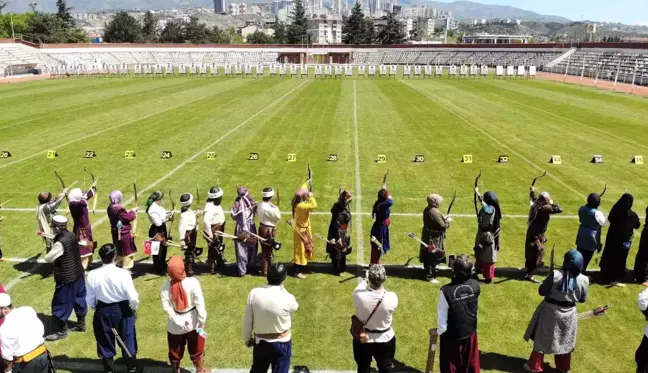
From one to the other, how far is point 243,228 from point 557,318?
5716 mm

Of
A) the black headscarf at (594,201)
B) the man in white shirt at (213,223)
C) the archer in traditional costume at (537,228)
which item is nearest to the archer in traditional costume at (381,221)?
the archer in traditional costume at (537,228)

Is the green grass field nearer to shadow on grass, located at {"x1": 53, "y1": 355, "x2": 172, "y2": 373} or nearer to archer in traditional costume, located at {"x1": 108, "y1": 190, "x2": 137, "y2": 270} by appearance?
shadow on grass, located at {"x1": 53, "y1": 355, "x2": 172, "y2": 373}

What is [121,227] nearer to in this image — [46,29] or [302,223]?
[302,223]

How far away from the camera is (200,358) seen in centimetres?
666

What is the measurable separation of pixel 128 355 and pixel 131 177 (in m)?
10.9

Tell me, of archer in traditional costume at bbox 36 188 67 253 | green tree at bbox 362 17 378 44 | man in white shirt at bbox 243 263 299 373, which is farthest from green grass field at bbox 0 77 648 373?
green tree at bbox 362 17 378 44

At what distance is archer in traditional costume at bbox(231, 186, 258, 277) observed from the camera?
9680mm

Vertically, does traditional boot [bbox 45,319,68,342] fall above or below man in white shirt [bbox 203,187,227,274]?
below

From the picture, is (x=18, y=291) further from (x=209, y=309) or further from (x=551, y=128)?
(x=551, y=128)

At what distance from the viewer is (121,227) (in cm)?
945

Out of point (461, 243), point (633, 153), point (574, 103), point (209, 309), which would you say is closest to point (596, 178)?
point (633, 153)

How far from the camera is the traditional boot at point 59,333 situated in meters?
7.72

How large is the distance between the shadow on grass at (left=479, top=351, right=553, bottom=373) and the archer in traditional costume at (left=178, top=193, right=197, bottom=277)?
5296 mm

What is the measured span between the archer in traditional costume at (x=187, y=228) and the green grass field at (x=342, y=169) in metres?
0.60
